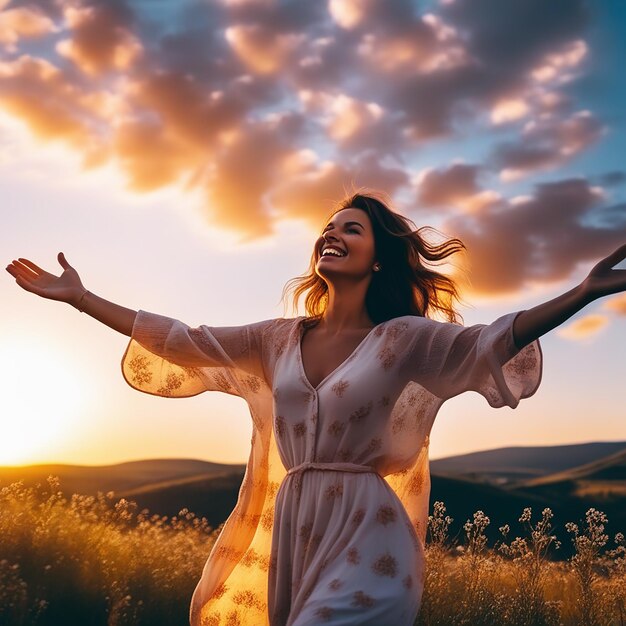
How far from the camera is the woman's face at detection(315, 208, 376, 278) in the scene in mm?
3912

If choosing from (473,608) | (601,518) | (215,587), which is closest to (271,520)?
(215,587)

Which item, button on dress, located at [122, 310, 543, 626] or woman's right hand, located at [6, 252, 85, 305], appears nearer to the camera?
button on dress, located at [122, 310, 543, 626]

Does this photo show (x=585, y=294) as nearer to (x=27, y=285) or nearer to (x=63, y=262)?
(x=63, y=262)

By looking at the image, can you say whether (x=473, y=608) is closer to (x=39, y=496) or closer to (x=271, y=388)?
(x=271, y=388)

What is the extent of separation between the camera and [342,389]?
3494mm

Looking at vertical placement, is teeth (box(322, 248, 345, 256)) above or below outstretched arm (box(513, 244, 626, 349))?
above

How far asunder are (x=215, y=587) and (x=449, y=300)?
1.92m

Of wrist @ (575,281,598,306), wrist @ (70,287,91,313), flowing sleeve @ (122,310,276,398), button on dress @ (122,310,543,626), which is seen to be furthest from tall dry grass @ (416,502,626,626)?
wrist @ (70,287,91,313)

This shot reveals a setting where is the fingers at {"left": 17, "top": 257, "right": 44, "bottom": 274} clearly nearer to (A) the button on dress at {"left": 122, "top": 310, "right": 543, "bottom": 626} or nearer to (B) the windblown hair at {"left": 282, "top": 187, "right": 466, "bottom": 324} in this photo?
(A) the button on dress at {"left": 122, "top": 310, "right": 543, "bottom": 626}

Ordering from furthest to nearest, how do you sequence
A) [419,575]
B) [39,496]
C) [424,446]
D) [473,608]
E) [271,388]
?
[39,496] < [473,608] < [271,388] < [424,446] < [419,575]

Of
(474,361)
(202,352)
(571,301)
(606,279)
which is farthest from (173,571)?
(606,279)

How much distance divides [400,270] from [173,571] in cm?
310

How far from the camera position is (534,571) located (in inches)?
206

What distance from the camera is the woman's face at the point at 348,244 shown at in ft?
12.8
